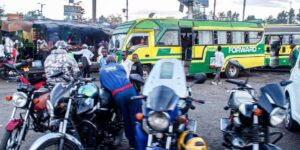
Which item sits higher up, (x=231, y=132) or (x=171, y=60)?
(x=171, y=60)

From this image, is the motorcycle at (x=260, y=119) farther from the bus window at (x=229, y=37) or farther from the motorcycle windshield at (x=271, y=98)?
the bus window at (x=229, y=37)

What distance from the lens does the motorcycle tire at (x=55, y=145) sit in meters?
3.66

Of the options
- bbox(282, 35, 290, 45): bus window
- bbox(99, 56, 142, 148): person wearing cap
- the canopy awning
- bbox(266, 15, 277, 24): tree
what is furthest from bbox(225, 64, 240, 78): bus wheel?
bbox(266, 15, 277, 24): tree

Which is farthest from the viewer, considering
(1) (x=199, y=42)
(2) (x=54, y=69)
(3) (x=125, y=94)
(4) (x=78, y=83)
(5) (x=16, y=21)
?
(5) (x=16, y=21)

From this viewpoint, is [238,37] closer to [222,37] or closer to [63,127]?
[222,37]

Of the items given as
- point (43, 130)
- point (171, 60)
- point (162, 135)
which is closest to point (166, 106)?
point (162, 135)

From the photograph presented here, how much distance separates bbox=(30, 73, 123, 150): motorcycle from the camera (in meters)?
3.79

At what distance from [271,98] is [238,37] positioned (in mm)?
14032

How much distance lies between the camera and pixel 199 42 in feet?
51.8

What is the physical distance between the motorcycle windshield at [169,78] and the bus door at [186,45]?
38.5ft

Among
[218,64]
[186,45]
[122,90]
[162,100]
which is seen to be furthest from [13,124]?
[186,45]

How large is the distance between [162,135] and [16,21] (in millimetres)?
15371

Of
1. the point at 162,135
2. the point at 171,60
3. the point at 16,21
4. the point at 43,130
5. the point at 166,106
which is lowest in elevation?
the point at 43,130

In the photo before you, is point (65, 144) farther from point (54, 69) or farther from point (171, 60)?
point (54, 69)
